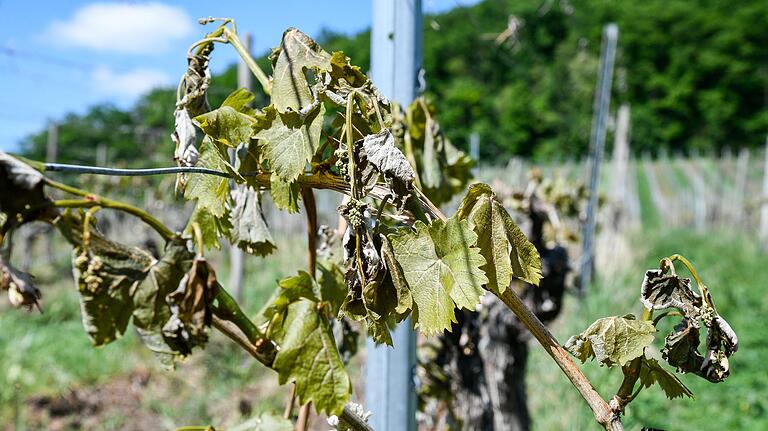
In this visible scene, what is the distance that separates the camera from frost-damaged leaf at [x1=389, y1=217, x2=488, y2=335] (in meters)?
0.73

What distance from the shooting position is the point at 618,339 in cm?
79

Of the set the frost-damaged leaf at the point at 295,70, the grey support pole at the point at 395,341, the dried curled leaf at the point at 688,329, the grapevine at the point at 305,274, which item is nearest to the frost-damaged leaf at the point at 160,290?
the grapevine at the point at 305,274

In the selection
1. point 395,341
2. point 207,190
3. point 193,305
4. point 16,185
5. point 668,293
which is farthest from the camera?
point 395,341

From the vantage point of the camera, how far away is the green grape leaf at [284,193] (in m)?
0.82

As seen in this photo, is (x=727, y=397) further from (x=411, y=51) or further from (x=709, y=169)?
(x=709, y=169)

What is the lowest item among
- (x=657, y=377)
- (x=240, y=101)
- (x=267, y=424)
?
(x=267, y=424)

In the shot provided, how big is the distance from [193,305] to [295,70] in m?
0.31

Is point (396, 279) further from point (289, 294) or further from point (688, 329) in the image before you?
point (688, 329)

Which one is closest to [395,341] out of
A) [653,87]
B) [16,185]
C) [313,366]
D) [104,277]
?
[313,366]

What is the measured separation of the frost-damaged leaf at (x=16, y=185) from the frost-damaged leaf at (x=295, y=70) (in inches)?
12.1

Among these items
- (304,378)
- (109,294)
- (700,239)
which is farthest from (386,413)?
(700,239)

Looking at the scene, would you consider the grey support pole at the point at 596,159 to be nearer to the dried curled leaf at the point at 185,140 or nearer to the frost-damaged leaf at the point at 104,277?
the dried curled leaf at the point at 185,140

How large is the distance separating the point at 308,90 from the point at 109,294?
33 cm

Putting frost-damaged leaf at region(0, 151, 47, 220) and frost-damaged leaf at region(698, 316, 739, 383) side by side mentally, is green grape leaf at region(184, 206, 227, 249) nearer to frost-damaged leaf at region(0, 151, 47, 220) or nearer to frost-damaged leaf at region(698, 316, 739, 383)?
frost-damaged leaf at region(0, 151, 47, 220)
